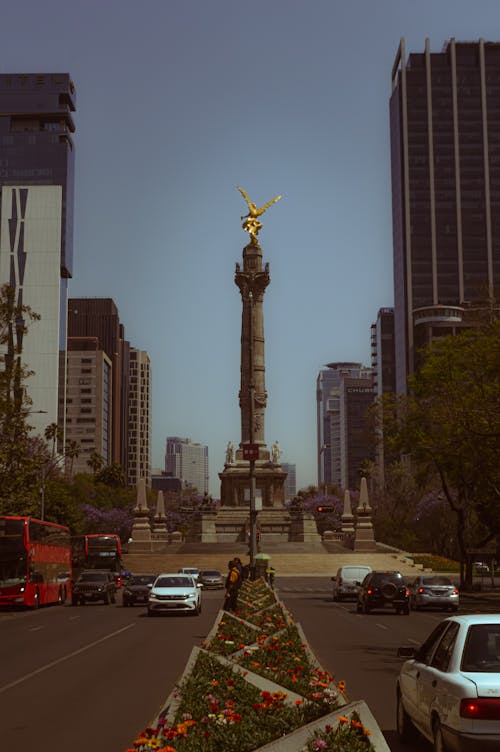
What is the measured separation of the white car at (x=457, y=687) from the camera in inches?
282

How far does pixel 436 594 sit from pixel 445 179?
147 metres

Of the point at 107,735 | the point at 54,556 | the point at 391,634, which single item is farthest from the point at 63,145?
the point at 107,735

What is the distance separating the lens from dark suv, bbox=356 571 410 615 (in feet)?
108

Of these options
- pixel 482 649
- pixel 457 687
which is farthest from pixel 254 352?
pixel 457 687

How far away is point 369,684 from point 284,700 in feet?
24.6

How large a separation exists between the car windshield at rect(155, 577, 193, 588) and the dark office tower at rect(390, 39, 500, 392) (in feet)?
455

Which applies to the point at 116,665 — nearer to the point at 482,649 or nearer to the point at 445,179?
the point at 482,649

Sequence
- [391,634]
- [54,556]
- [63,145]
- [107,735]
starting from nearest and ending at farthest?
[107,735] < [391,634] < [54,556] < [63,145]

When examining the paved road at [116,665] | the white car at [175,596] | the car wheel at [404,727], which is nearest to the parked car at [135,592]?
the paved road at [116,665]

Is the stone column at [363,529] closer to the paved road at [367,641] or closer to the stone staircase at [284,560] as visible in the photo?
the stone staircase at [284,560]

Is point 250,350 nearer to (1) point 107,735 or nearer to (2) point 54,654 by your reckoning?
(2) point 54,654

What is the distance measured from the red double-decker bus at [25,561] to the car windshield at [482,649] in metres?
29.8

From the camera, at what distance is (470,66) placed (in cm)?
17488

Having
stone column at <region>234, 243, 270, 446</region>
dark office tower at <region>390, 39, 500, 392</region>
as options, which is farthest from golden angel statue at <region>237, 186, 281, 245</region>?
dark office tower at <region>390, 39, 500, 392</region>
